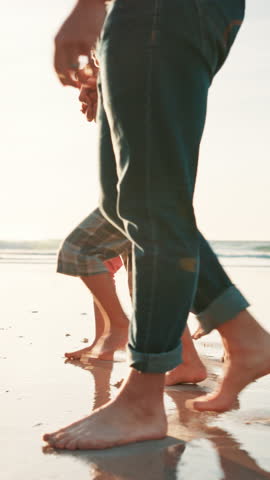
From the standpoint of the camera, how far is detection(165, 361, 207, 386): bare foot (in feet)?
8.45

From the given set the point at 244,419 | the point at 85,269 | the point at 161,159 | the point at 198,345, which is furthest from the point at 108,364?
the point at 161,159

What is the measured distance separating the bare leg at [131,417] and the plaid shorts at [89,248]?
4.66 feet

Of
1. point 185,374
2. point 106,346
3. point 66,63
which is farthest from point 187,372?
point 66,63

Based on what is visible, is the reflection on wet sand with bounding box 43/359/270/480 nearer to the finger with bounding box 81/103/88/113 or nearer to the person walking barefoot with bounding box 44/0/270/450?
the person walking barefoot with bounding box 44/0/270/450

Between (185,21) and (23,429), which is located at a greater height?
(185,21)

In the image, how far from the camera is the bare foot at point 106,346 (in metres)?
3.12

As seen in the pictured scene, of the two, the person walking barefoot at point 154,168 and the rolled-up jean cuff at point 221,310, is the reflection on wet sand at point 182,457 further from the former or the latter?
the rolled-up jean cuff at point 221,310

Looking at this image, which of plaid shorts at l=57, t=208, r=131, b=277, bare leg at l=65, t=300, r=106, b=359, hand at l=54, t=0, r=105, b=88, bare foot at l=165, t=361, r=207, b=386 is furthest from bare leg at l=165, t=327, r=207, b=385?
hand at l=54, t=0, r=105, b=88

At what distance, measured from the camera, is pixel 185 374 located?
102 inches

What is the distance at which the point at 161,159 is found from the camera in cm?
175

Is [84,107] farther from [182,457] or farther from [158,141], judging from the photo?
[182,457]

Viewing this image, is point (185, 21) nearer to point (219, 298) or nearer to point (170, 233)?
point (170, 233)

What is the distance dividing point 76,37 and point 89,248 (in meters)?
1.46

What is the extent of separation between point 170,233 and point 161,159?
0.18m
